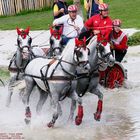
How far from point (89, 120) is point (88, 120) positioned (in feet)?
0.06

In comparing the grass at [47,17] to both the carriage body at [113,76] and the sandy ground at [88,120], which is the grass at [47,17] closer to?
the carriage body at [113,76]

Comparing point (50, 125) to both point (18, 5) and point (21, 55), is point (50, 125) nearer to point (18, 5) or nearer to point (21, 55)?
point (21, 55)

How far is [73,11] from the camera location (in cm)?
1302

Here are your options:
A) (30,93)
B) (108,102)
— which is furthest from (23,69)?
(108,102)

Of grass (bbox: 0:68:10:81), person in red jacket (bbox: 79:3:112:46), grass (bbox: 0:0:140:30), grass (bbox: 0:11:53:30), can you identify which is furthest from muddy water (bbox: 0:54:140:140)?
grass (bbox: 0:11:53:30)

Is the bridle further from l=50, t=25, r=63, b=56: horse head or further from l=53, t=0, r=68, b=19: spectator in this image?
l=53, t=0, r=68, b=19: spectator

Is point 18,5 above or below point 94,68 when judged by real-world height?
below

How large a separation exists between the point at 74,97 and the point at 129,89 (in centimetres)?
367

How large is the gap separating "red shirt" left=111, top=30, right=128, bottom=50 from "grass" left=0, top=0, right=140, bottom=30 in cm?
801

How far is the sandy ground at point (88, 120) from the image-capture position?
35.8ft

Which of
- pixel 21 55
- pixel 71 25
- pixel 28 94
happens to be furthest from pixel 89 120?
pixel 71 25

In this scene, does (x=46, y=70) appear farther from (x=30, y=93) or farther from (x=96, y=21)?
(x=96, y=21)

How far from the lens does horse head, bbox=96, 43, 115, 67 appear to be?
11.0 m

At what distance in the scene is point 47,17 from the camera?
2695 centimetres
